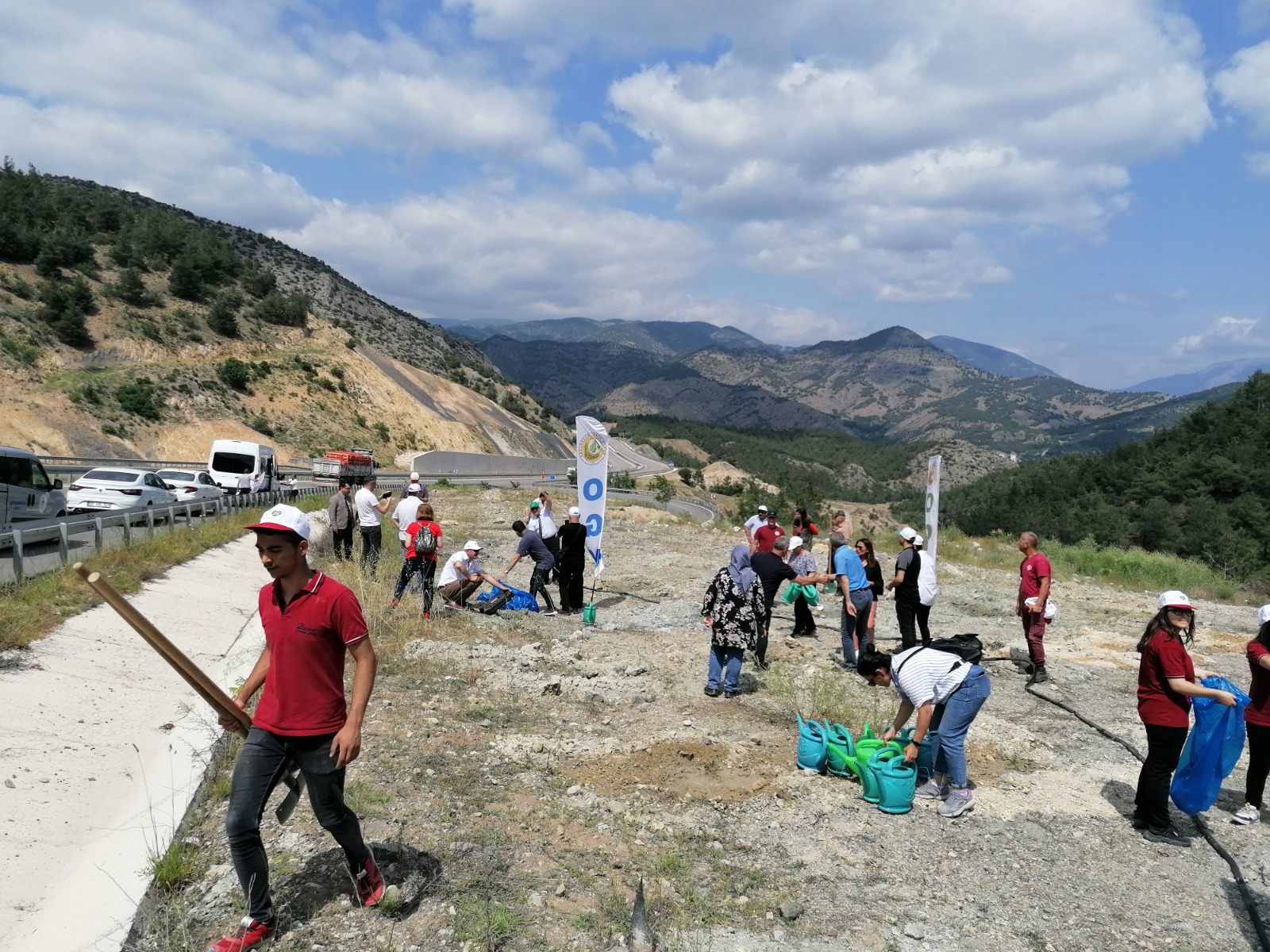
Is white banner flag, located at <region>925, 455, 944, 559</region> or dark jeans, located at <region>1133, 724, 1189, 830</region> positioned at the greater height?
white banner flag, located at <region>925, 455, 944, 559</region>

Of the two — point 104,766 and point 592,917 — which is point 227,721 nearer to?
point 592,917

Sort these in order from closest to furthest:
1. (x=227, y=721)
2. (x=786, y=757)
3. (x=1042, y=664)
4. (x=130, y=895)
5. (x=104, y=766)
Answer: (x=227, y=721) → (x=130, y=895) → (x=104, y=766) → (x=786, y=757) → (x=1042, y=664)

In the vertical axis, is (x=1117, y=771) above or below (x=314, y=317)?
below

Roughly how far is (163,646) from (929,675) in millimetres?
4900

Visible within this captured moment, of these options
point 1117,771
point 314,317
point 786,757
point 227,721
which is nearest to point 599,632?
point 786,757

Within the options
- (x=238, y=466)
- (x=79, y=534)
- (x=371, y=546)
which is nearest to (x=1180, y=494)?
(x=238, y=466)

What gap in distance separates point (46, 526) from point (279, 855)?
25.3 ft

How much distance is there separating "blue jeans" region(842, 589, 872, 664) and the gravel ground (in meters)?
0.35

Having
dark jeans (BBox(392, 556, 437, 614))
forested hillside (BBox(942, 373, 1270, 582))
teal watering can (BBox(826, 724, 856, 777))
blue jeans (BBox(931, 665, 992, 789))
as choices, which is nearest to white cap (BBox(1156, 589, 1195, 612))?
blue jeans (BBox(931, 665, 992, 789))

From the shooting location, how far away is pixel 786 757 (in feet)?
23.4

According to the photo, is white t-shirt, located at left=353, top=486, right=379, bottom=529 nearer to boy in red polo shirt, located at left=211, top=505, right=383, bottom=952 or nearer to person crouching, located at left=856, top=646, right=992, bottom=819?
Result: person crouching, located at left=856, top=646, right=992, bottom=819

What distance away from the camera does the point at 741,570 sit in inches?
350

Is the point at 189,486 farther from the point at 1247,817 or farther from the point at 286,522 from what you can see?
the point at 1247,817

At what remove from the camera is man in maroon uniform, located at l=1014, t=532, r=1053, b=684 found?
954 centimetres
